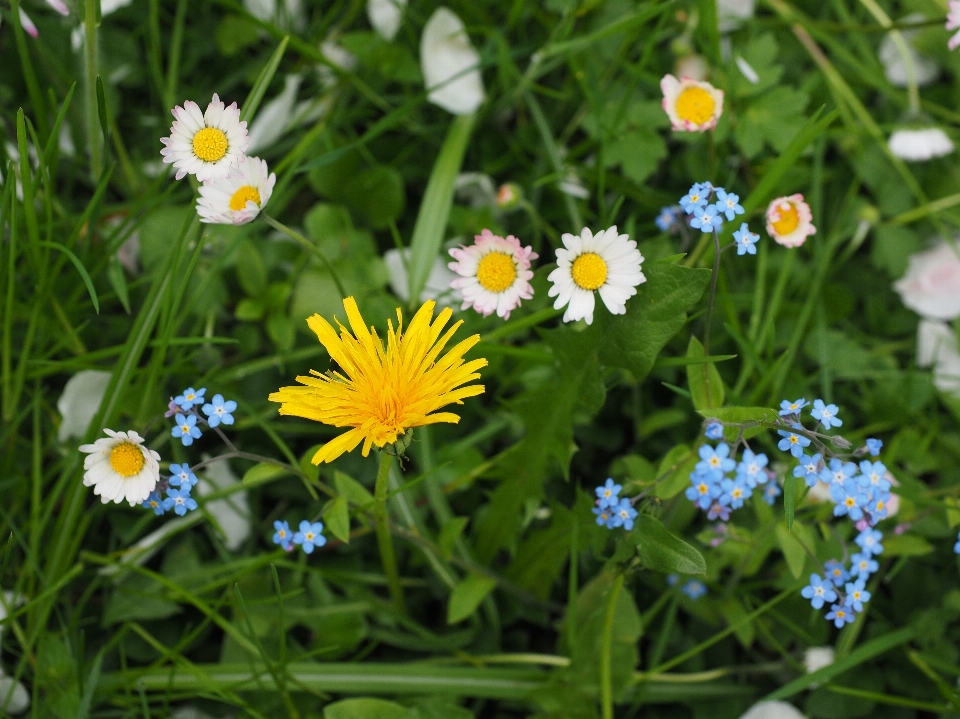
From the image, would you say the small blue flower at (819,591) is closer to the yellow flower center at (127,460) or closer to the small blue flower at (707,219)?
the small blue flower at (707,219)

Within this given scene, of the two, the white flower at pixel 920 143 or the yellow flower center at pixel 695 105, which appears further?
the white flower at pixel 920 143

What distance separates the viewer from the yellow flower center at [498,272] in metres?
0.94

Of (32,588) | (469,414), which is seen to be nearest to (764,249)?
(469,414)

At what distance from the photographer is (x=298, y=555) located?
1.24 m

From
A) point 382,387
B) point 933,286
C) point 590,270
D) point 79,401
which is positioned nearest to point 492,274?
point 590,270

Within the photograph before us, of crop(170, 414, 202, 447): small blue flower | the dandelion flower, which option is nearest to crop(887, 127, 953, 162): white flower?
the dandelion flower

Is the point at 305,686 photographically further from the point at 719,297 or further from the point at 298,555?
the point at 719,297

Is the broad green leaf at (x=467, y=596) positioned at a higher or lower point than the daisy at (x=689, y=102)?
lower

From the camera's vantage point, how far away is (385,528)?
0.98 meters

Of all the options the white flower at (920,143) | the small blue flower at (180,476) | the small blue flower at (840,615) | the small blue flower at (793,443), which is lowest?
the small blue flower at (840,615)

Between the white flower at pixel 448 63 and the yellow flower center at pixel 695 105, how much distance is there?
41cm

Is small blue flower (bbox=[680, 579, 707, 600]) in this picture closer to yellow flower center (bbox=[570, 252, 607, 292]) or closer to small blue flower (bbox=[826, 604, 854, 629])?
small blue flower (bbox=[826, 604, 854, 629])

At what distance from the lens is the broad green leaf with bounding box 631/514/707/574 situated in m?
0.82

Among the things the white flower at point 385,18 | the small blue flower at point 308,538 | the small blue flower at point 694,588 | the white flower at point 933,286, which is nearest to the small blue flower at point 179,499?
the small blue flower at point 308,538
